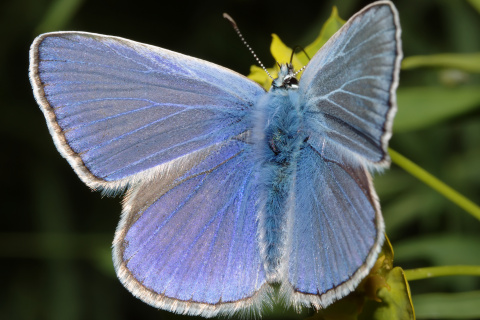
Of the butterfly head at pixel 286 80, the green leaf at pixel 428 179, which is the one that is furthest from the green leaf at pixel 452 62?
the butterfly head at pixel 286 80

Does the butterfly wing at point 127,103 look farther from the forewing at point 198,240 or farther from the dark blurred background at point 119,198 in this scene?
the dark blurred background at point 119,198

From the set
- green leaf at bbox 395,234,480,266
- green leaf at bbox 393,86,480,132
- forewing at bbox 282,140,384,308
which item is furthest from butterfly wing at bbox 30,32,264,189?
green leaf at bbox 395,234,480,266

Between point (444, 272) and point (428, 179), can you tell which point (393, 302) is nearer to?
point (444, 272)

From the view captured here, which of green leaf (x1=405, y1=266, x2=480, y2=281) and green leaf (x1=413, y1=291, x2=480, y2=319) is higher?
green leaf (x1=405, y1=266, x2=480, y2=281)

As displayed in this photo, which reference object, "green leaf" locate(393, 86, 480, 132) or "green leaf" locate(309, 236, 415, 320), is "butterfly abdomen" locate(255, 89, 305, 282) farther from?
"green leaf" locate(393, 86, 480, 132)

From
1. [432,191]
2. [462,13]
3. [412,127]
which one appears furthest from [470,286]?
[462,13]
